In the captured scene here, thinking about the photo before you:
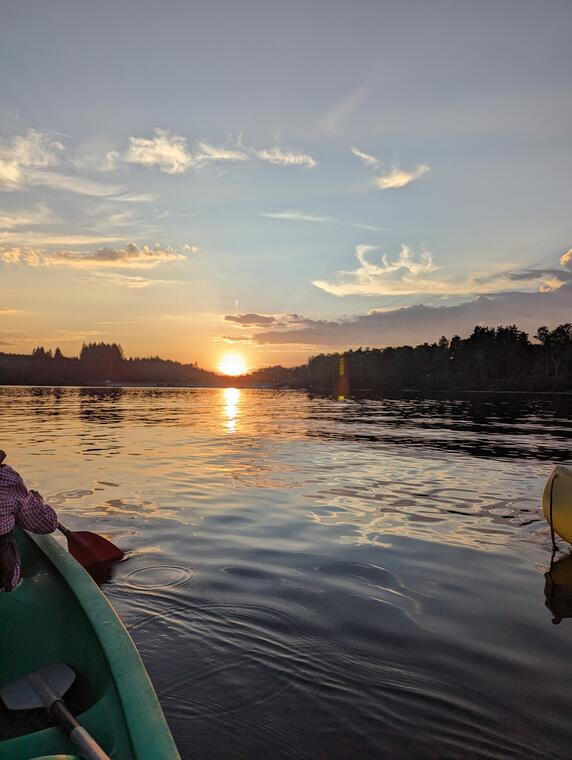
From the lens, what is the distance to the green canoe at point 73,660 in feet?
11.1

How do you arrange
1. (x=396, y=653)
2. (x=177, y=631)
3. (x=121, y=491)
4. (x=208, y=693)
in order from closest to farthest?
(x=208, y=693)
(x=396, y=653)
(x=177, y=631)
(x=121, y=491)

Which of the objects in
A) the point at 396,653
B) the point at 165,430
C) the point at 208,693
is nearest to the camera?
the point at 208,693

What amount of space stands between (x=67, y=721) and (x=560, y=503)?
925 cm

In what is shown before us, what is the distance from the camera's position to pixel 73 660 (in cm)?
470

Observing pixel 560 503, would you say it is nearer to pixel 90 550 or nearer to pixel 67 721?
pixel 90 550

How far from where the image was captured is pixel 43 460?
2194 centimetres

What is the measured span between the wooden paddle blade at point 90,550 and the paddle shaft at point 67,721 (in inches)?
186

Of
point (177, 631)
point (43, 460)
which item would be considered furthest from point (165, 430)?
point (177, 631)

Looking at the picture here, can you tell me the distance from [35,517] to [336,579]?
5.35 m

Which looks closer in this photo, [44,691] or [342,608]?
[44,691]

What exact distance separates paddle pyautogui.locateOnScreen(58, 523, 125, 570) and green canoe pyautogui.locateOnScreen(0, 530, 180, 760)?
3.01m

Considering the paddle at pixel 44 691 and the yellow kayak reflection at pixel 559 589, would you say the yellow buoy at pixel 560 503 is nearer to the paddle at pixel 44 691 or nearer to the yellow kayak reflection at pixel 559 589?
the yellow kayak reflection at pixel 559 589

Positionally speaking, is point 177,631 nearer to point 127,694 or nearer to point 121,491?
point 127,694

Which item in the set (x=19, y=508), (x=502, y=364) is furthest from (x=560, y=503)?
(x=502, y=364)
